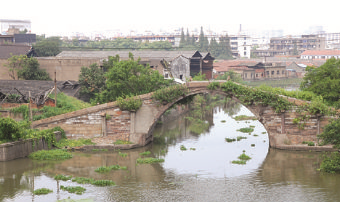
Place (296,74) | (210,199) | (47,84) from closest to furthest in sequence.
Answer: (210,199)
(47,84)
(296,74)

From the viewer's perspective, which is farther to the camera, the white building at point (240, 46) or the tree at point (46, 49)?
the white building at point (240, 46)

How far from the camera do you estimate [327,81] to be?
102ft

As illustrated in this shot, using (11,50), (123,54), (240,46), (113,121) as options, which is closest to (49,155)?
(113,121)

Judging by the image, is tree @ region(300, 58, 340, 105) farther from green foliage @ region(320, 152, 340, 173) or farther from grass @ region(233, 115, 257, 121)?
grass @ region(233, 115, 257, 121)

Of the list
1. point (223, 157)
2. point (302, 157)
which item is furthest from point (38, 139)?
point (302, 157)

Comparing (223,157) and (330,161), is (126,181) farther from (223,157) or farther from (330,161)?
(330,161)

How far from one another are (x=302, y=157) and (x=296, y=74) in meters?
60.5

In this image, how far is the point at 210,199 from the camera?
19.6 meters

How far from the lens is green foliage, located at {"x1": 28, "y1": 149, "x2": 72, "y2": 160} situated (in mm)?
26125

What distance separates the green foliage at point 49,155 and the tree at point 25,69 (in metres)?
20.8

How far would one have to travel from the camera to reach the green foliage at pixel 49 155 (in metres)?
26.1

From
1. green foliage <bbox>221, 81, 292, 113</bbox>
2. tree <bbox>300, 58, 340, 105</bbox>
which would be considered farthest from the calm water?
tree <bbox>300, 58, 340, 105</bbox>

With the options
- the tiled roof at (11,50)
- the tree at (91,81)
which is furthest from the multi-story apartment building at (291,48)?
the tree at (91,81)

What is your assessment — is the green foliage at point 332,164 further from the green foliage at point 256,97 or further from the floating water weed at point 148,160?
the floating water weed at point 148,160
